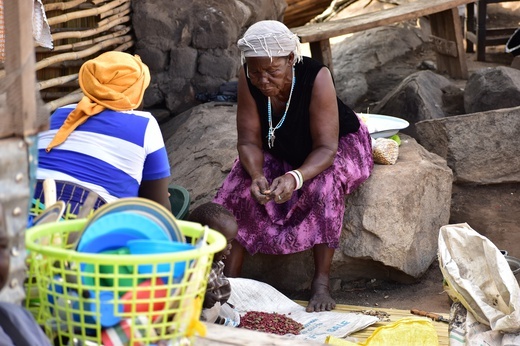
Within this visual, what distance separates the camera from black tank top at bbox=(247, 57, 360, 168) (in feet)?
14.2

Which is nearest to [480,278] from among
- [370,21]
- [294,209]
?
[294,209]

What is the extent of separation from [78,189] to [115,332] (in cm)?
147

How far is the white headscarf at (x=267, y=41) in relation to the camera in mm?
4070

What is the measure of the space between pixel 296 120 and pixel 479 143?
7.47 feet

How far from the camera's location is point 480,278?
3.19m

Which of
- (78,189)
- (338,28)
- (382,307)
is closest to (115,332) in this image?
(78,189)

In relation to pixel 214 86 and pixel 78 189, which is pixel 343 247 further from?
pixel 214 86

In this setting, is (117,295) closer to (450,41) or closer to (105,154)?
(105,154)

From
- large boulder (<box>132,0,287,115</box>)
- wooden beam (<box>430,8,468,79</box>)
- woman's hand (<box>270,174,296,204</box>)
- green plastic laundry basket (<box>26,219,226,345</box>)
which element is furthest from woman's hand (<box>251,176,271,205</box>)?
wooden beam (<box>430,8,468,79</box>)

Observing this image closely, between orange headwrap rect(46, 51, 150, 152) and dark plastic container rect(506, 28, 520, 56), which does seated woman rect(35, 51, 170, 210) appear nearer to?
orange headwrap rect(46, 51, 150, 152)

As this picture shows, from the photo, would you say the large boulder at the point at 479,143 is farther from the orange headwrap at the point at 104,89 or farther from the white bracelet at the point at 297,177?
the orange headwrap at the point at 104,89

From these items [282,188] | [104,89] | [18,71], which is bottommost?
[282,188]

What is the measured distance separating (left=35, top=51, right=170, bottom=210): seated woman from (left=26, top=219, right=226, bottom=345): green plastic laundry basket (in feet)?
4.51

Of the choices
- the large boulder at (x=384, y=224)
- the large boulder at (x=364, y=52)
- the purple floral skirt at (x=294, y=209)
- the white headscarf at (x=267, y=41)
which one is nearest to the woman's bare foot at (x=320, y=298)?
the purple floral skirt at (x=294, y=209)
